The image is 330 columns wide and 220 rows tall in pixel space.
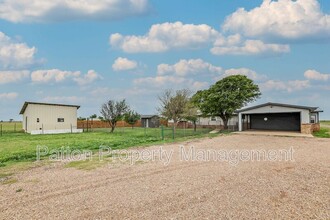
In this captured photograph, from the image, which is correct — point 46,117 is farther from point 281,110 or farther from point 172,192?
point 172,192

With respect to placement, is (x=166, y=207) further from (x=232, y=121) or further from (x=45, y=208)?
(x=232, y=121)

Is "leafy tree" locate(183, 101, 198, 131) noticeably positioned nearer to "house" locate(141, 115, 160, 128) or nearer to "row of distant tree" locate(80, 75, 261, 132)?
"row of distant tree" locate(80, 75, 261, 132)

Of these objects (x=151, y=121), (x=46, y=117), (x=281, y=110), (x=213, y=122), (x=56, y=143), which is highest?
(x=281, y=110)

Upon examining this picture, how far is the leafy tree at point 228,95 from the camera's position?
30016 mm

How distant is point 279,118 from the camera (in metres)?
30.0

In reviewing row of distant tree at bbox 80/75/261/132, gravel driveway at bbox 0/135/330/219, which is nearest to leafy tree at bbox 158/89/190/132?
row of distant tree at bbox 80/75/261/132

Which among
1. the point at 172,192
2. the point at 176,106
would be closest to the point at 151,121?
the point at 176,106

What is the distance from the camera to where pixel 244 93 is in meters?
30.9

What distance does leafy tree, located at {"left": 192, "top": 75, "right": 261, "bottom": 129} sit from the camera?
30.0 meters

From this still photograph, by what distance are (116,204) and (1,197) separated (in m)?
2.74

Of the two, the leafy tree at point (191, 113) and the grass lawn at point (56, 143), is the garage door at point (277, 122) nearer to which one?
the leafy tree at point (191, 113)

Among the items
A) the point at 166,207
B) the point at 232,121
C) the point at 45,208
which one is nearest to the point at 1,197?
the point at 45,208

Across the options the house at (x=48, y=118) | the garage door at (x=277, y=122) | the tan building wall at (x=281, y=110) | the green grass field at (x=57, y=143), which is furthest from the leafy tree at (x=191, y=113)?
the house at (x=48, y=118)

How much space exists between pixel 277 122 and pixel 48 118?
26.9 meters
